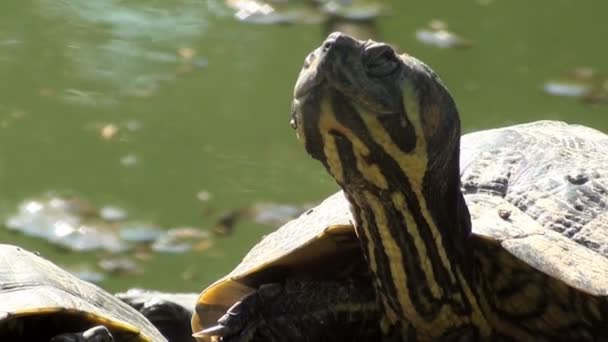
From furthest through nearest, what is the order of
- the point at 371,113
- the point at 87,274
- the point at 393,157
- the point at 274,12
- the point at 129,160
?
the point at 274,12 < the point at 129,160 < the point at 87,274 < the point at 393,157 < the point at 371,113

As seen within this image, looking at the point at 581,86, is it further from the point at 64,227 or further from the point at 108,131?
the point at 64,227

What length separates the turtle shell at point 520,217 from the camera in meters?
3.06

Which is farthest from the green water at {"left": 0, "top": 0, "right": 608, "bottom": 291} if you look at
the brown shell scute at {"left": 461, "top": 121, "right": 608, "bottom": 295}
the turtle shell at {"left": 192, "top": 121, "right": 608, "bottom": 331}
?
the brown shell scute at {"left": 461, "top": 121, "right": 608, "bottom": 295}

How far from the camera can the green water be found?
7.03 metres

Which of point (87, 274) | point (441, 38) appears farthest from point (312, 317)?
point (441, 38)

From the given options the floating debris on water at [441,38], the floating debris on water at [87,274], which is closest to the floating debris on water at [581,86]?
the floating debris on water at [441,38]

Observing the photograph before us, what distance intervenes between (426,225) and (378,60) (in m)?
0.44

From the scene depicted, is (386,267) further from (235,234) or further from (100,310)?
(235,234)

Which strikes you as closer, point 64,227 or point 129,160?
point 64,227

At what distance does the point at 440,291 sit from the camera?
3141 millimetres

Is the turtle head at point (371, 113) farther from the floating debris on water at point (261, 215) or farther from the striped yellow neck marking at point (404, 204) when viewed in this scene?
the floating debris on water at point (261, 215)

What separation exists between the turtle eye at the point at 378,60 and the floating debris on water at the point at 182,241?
389 centimetres

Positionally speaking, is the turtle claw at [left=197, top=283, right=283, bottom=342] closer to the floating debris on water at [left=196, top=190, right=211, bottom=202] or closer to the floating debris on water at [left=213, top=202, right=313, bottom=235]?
the floating debris on water at [left=213, top=202, right=313, bottom=235]

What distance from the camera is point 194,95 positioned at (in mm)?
8227
